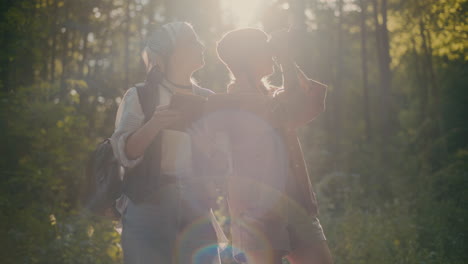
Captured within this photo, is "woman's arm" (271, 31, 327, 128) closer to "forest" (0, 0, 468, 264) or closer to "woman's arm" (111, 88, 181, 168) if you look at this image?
"forest" (0, 0, 468, 264)

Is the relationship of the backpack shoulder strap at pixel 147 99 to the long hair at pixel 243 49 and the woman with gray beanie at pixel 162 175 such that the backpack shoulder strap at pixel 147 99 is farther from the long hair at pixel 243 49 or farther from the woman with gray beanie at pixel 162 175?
the long hair at pixel 243 49

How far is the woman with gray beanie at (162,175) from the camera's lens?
3068 mm

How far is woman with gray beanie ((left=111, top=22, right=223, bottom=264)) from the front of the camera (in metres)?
3.07

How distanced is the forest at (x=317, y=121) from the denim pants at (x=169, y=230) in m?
0.53

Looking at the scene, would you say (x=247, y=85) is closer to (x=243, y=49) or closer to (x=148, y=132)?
(x=243, y=49)

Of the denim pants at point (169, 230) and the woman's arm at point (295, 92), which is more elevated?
the woman's arm at point (295, 92)

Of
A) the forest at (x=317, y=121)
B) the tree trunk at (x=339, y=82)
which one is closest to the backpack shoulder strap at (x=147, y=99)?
the forest at (x=317, y=121)

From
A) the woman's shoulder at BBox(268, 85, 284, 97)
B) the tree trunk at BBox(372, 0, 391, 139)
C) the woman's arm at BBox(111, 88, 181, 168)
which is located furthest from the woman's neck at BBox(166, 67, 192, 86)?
the tree trunk at BBox(372, 0, 391, 139)

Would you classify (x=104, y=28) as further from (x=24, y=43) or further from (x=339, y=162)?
(x=24, y=43)

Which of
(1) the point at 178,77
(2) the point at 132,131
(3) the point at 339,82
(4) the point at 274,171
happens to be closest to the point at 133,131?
(2) the point at 132,131

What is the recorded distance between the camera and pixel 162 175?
3.19 meters

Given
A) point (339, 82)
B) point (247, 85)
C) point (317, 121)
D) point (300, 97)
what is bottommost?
point (317, 121)

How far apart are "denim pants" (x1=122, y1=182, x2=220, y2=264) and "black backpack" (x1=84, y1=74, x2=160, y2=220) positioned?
13cm

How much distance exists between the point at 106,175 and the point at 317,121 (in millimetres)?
31653
